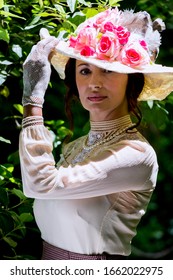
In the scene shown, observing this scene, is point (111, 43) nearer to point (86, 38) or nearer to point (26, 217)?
point (86, 38)

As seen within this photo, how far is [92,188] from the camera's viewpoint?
157 cm

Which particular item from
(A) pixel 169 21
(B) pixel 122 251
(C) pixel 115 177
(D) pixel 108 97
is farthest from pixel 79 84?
(A) pixel 169 21

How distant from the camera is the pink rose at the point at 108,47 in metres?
1.62

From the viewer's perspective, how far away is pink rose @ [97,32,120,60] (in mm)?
1617

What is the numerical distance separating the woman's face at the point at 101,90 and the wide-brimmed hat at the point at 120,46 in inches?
1.3

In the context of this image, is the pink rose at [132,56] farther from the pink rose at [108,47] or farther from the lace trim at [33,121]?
the lace trim at [33,121]

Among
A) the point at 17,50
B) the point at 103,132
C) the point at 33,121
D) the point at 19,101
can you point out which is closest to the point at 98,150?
the point at 103,132

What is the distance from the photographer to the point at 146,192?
5.50 ft

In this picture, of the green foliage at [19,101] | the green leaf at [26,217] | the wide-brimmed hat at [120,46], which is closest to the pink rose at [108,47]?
the wide-brimmed hat at [120,46]

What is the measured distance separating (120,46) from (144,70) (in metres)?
0.07

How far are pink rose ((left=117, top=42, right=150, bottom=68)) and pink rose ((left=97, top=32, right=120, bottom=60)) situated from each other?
20 millimetres

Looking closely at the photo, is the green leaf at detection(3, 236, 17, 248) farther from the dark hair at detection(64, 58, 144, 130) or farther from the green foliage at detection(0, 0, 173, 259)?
the dark hair at detection(64, 58, 144, 130)
